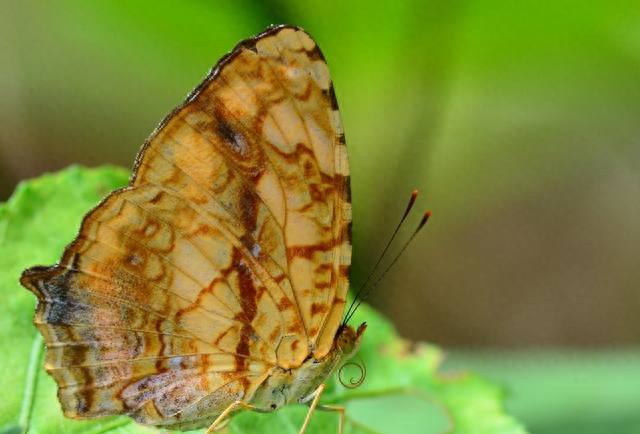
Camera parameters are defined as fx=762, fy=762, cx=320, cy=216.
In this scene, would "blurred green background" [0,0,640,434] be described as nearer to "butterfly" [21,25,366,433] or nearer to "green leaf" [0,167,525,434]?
"green leaf" [0,167,525,434]

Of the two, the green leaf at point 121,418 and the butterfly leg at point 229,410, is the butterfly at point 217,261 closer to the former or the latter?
the butterfly leg at point 229,410

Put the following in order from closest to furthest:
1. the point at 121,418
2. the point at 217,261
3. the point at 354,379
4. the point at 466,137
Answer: the point at 217,261 → the point at 121,418 → the point at 354,379 → the point at 466,137

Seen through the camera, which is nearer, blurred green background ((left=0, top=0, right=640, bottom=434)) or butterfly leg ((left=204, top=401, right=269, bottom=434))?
butterfly leg ((left=204, top=401, right=269, bottom=434))

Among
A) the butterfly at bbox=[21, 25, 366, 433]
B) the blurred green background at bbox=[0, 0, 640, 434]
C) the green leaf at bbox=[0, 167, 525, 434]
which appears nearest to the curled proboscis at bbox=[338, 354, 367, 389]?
the green leaf at bbox=[0, 167, 525, 434]

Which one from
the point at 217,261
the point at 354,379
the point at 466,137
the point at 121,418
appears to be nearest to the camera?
the point at 217,261

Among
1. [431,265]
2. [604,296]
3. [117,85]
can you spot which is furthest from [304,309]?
[604,296]

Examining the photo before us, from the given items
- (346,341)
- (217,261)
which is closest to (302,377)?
(346,341)

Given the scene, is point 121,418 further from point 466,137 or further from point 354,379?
point 466,137
